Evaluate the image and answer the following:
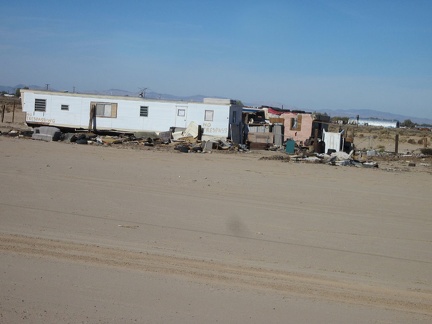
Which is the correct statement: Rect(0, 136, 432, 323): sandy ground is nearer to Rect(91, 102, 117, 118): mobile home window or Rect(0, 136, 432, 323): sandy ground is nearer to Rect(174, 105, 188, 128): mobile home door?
Rect(174, 105, 188, 128): mobile home door

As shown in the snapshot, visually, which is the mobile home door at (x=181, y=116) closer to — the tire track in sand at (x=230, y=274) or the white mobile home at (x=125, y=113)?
the white mobile home at (x=125, y=113)

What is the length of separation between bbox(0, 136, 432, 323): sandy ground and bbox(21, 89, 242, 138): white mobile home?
14.9 m

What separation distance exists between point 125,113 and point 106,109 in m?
1.17

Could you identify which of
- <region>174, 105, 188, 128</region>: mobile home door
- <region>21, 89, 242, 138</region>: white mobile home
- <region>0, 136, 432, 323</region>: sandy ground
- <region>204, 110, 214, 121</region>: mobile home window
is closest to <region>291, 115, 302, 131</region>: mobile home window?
<region>21, 89, 242, 138</region>: white mobile home

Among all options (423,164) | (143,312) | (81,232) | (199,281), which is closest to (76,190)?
(81,232)

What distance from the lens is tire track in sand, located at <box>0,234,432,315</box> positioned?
664cm

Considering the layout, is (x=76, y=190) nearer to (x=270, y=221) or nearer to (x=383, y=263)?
(x=270, y=221)

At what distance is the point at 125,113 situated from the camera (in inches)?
1309

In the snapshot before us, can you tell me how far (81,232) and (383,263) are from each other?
460 cm

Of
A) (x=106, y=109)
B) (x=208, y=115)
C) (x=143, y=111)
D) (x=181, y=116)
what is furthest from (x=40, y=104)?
(x=208, y=115)

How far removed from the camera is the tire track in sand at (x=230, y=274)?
6645mm

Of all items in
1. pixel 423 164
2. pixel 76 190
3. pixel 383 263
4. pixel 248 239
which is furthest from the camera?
pixel 423 164

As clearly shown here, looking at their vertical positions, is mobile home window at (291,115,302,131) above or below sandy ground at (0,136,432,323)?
above

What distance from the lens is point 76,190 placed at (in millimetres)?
13164
